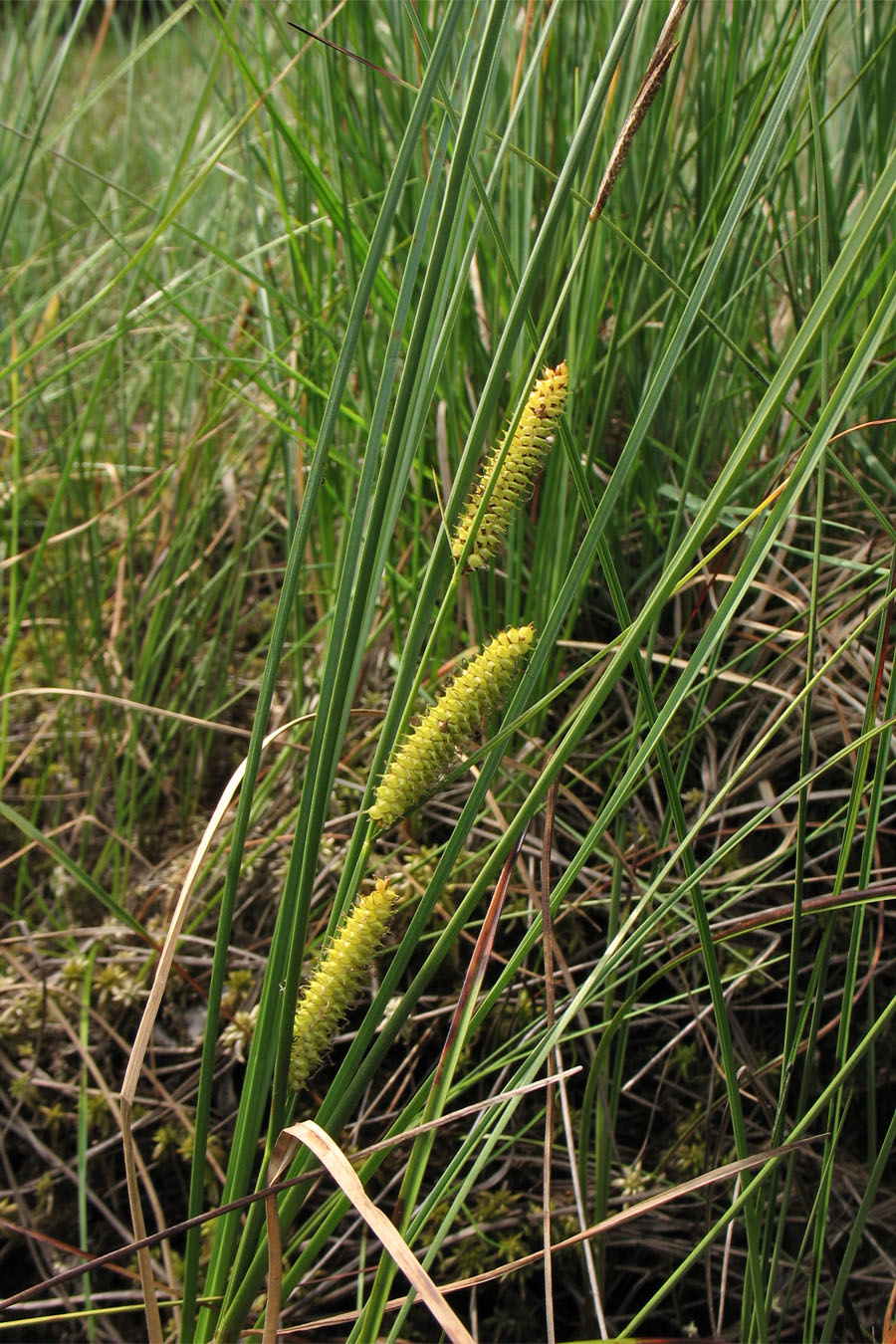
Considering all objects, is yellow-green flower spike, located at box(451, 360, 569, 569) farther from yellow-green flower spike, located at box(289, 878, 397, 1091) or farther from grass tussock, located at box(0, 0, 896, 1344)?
yellow-green flower spike, located at box(289, 878, 397, 1091)

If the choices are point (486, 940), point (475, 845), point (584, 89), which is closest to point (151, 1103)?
point (475, 845)

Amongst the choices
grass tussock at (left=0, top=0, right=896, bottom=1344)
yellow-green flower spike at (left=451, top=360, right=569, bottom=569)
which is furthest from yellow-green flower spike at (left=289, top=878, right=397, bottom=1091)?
yellow-green flower spike at (left=451, top=360, right=569, bottom=569)

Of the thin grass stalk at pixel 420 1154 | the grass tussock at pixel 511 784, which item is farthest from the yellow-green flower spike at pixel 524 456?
the thin grass stalk at pixel 420 1154

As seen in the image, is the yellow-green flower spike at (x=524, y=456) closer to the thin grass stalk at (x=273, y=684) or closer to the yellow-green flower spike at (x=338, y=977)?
the thin grass stalk at (x=273, y=684)

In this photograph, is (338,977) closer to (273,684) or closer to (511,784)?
(273,684)

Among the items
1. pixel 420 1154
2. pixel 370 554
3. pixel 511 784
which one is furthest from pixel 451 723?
pixel 511 784

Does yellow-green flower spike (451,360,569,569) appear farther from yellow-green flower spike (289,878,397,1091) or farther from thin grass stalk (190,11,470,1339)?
yellow-green flower spike (289,878,397,1091)

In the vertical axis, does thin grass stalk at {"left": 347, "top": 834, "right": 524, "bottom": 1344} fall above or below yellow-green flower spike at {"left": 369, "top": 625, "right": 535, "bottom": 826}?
below
